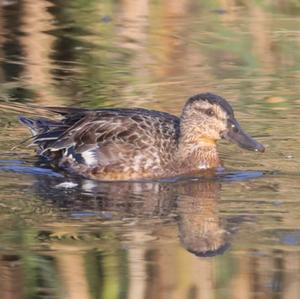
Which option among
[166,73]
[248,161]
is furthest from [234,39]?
[248,161]

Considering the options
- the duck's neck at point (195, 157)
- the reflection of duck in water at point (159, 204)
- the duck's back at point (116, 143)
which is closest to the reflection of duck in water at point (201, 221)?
the reflection of duck in water at point (159, 204)

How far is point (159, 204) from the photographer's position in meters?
7.99

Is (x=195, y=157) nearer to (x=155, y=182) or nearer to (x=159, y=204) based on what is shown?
(x=155, y=182)

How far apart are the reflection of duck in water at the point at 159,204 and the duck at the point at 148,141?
0.18 m

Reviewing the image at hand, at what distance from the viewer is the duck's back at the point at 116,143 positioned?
8836mm

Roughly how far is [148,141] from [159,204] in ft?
3.17

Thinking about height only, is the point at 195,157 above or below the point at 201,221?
below

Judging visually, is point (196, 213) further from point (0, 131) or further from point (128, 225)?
point (0, 131)

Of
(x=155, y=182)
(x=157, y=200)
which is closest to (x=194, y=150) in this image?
(x=155, y=182)

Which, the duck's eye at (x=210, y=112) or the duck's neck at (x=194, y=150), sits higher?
the duck's eye at (x=210, y=112)

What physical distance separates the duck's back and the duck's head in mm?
137

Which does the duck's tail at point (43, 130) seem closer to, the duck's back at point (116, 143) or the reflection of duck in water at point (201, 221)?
the duck's back at point (116, 143)

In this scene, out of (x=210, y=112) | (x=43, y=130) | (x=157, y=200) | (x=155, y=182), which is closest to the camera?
(x=157, y=200)

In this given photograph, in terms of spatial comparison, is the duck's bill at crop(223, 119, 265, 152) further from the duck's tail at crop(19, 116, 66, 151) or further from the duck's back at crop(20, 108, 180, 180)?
the duck's tail at crop(19, 116, 66, 151)
